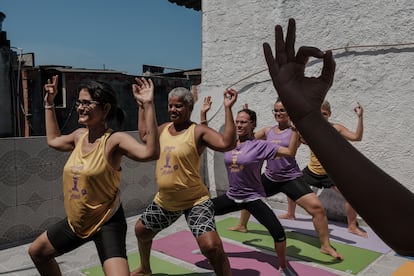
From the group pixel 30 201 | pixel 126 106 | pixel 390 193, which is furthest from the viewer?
pixel 126 106

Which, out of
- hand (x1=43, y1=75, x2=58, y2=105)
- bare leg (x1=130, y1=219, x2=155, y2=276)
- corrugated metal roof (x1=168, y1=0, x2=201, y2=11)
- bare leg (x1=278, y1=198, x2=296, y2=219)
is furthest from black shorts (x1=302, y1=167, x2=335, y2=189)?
corrugated metal roof (x1=168, y1=0, x2=201, y2=11)

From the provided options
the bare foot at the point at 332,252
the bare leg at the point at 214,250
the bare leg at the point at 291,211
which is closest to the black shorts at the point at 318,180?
the bare leg at the point at 291,211

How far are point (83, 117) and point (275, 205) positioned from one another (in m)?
4.49

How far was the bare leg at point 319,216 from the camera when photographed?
13.7 ft

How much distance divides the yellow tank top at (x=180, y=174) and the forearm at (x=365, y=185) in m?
2.37

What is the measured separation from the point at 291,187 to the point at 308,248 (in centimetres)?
86

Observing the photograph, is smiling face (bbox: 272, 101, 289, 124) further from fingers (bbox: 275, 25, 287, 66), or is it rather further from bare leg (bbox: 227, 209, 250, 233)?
fingers (bbox: 275, 25, 287, 66)

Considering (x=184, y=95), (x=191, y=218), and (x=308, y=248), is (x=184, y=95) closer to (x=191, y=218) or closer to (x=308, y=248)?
(x=191, y=218)

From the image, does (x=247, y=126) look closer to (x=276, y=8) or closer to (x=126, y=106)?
(x=276, y=8)

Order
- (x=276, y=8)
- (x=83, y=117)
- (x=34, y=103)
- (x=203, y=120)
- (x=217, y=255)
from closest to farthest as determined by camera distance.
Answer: (x=83, y=117) → (x=217, y=255) → (x=203, y=120) → (x=276, y=8) → (x=34, y=103)

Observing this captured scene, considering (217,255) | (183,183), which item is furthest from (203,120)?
(217,255)

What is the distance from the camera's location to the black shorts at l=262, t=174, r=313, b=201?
4.32 m

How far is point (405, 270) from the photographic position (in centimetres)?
366

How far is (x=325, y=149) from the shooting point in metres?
0.82
